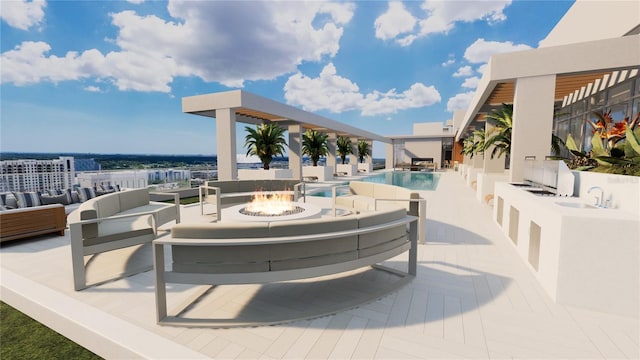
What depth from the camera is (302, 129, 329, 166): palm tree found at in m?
20.8

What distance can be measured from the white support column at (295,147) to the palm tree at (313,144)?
430cm

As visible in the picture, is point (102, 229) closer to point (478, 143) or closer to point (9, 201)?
point (9, 201)

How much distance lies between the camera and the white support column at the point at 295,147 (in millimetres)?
16359

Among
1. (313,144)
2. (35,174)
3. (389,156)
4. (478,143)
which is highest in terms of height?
(313,144)

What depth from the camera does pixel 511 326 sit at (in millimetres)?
2627

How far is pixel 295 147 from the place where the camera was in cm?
1642

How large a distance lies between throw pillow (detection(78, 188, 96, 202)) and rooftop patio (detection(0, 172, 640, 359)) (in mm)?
3750

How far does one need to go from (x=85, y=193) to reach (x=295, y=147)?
1046 centimetres

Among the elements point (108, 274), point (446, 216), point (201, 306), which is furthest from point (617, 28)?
point (108, 274)

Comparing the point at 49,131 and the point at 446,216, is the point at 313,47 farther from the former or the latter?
the point at 49,131

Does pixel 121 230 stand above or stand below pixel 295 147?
below

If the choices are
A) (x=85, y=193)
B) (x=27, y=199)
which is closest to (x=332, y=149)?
(x=85, y=193)

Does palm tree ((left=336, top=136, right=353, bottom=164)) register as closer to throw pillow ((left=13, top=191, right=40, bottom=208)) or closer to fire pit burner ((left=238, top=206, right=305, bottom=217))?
fire pit burner ((left=238, top=206, right=305, bottom=217))

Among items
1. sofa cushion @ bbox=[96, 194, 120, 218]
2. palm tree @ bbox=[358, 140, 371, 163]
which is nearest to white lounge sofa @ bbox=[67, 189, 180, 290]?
sofa cushion @ bbox=[96, 194, 120, 218]
